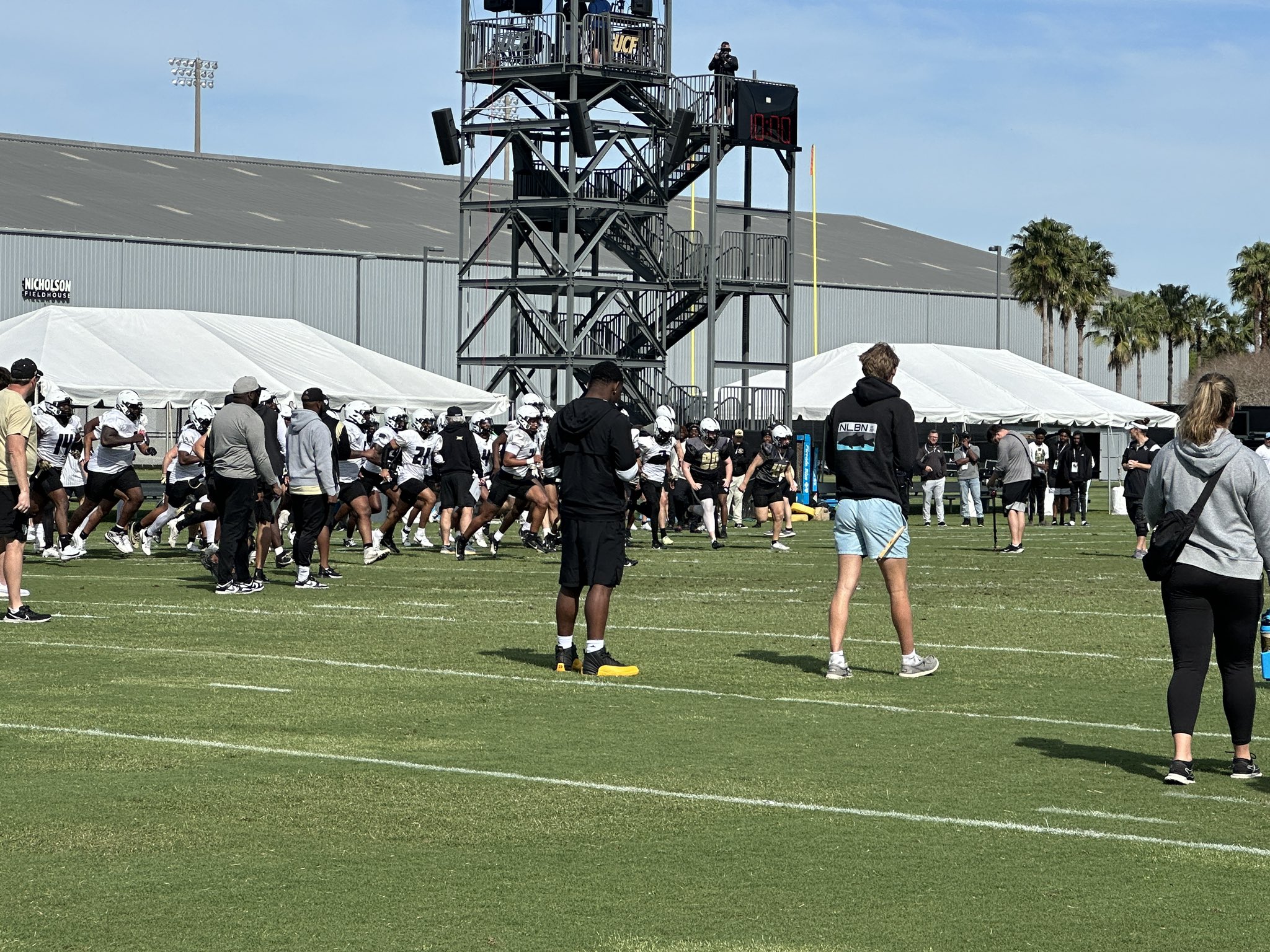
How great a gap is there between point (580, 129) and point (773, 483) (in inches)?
608

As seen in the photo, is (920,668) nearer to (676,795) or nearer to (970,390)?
(676,795)

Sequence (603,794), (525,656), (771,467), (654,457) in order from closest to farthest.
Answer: (603,794), (525,656), (654,457), (771,467)

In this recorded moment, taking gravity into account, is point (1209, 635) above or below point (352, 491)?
below

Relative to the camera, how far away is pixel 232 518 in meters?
17.0

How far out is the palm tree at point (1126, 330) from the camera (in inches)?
3250

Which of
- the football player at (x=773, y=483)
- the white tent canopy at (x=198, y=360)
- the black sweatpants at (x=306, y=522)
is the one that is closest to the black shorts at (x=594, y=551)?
the black sweatpants at (x=306, y=522)

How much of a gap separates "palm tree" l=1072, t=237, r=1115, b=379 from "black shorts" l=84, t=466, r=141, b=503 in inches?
2386

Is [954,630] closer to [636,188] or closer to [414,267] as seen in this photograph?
[636,188]

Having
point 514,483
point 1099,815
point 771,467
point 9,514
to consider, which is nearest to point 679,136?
point 771,467

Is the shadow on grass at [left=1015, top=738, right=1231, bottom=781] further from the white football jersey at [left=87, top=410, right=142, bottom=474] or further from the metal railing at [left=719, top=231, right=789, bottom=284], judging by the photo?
the metal railing at [left=719, top=231, right=789, bottom=284]

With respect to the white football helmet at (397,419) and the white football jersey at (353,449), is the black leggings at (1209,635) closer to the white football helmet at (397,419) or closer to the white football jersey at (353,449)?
the white football jersey at (353,449)

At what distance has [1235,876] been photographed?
21.0 feet

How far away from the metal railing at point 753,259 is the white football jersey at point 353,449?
73.7 ft

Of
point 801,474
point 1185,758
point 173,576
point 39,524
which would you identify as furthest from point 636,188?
point 1185,758
